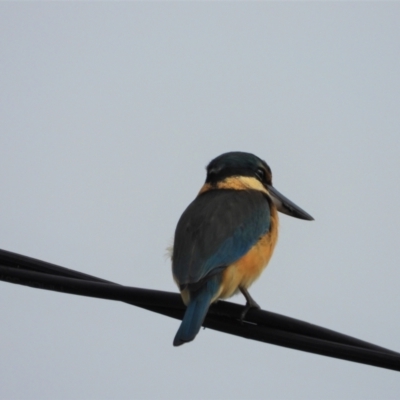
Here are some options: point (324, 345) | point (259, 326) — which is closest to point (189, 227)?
point (259, 326)

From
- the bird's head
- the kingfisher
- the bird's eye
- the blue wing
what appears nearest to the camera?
the kingfisher

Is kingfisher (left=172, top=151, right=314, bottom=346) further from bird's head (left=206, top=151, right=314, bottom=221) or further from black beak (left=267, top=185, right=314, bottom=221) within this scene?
black beak (left=267, top=185, right=314, bottom=221)

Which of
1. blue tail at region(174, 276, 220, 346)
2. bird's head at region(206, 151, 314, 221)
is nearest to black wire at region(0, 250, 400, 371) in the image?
blue tail at region(174, 276, 220, 346)

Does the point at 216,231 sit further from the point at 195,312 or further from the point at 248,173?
the point at 248,173

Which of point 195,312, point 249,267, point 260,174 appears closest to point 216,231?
point 249,267

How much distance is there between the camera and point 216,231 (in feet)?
18.7

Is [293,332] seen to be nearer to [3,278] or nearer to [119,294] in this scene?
[119,294]

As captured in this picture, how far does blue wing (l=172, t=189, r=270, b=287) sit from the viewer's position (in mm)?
5367

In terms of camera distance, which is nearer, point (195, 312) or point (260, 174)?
point (195, 312)

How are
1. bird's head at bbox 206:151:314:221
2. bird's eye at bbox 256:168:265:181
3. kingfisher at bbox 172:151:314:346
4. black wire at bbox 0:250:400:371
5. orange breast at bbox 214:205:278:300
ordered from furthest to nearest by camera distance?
bird's eye at bbox 256:168:265:181
bird's head at bbox 206:151:314:221
orange breast at bbox 214:205:278:300
kingfisher at bbox 172:151:314:346
black wire at bbox 0:250:400:371

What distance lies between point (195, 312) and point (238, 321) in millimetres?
458

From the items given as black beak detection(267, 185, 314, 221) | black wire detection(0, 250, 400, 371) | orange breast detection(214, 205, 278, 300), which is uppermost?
black beak detection(267, 185, 314, 221)

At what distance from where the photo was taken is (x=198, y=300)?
510 cm

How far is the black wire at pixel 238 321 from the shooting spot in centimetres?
390
